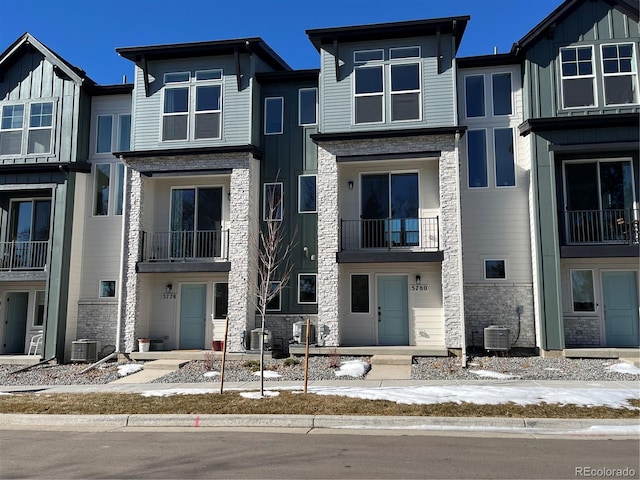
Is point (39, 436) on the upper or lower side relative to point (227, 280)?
lower

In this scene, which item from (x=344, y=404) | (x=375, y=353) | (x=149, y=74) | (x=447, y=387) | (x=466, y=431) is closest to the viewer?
(x=466, y=431)

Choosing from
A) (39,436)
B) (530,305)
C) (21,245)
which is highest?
(21,245)

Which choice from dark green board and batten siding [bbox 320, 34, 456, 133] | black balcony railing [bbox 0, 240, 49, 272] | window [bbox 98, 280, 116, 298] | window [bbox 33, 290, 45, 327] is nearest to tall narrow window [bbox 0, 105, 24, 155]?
black balcony railing [bbox 0, 240, 49, 272]

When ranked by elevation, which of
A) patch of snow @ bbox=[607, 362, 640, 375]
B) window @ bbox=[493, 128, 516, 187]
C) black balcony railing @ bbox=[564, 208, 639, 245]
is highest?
window @ bbox=[493, 128, 516, 187]

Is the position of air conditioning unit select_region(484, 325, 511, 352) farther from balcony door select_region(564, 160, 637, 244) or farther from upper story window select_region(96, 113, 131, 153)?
upper story window select_region(96, 113, 131, 153)

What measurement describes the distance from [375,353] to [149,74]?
11.5 metres

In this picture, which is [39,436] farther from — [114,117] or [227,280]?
[114,117]

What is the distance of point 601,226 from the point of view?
596 inches

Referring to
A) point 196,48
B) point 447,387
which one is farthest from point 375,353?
point 196,48

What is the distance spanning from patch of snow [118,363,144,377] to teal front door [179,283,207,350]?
207cm

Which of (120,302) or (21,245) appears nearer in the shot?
(120,302)

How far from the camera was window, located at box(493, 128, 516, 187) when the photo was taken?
52.1 feet

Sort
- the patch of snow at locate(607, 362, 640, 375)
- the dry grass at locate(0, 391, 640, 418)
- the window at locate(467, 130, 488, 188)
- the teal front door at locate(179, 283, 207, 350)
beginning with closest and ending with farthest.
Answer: the dry grass at locate(0, 391, 640, 418) → the patch of snow at locate(607, 362, 640, 375) → the window at locate(467, 130, 488, 188) → the teal front door at locate(179, 283, 207, 350)

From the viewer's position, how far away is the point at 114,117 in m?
18.1
